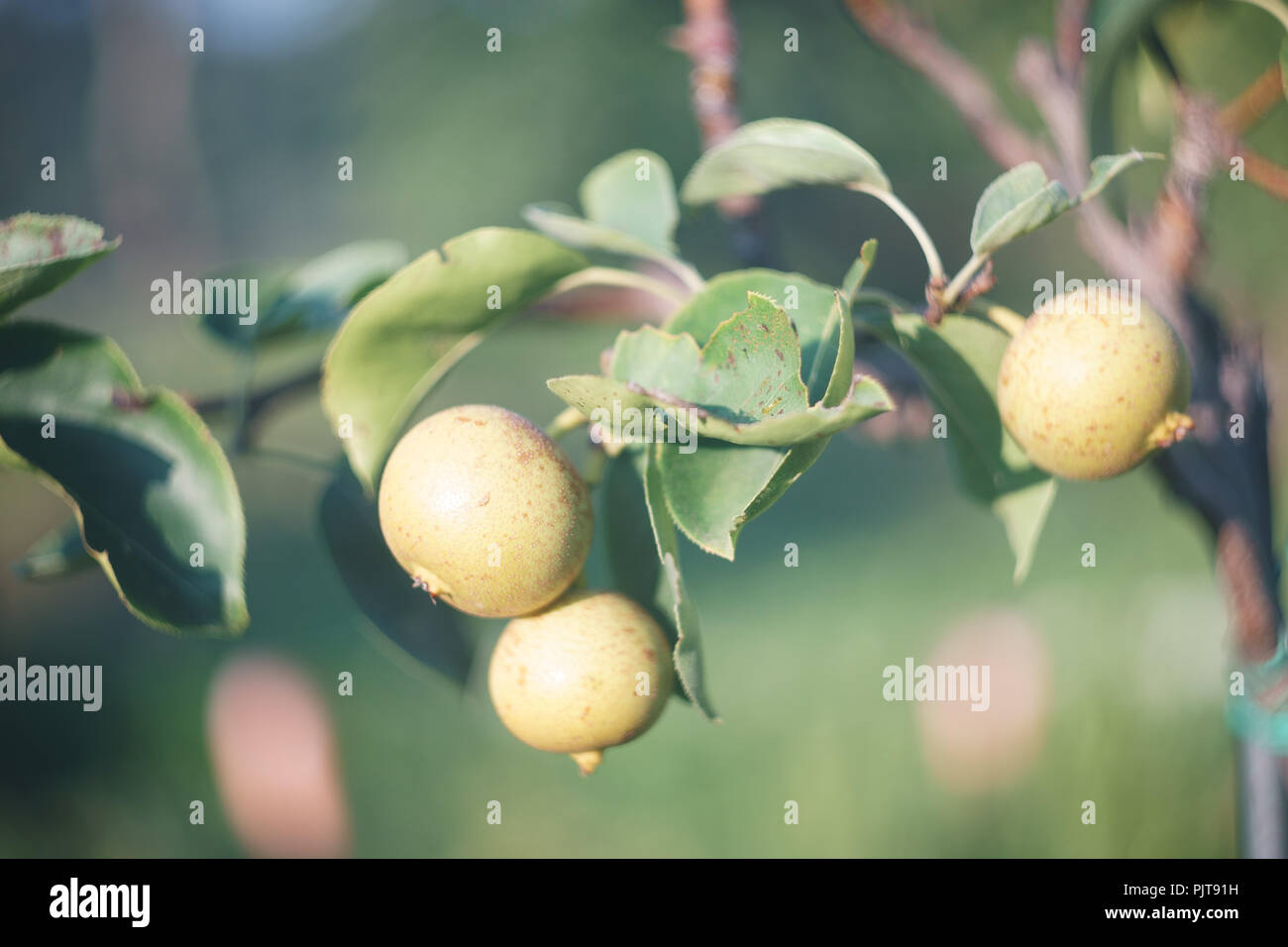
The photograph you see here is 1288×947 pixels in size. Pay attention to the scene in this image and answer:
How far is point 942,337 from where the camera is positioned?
564 mm

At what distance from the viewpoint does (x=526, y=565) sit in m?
0.51

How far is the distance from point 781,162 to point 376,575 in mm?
382

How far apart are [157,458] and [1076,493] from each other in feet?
7.71

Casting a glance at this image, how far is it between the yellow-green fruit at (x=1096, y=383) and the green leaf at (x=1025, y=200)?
71 mm

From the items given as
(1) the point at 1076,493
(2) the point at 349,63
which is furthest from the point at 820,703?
(2) the point at 349,63

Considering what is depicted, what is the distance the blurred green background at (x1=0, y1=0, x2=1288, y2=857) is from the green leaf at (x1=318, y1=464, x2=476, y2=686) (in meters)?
0.02

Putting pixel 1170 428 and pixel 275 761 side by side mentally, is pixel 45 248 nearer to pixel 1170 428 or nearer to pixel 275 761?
pixel 1170 428

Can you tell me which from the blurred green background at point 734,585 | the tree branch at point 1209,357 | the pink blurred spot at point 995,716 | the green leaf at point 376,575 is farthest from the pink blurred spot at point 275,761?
the tree branch at point 1209,357

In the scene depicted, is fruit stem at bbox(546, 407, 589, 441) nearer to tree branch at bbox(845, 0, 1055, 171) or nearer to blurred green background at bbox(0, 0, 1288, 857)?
blurred green background at bbox(0, 0, 1288, 857)

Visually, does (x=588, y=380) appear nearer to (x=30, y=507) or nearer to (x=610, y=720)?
(x=610, y=720)

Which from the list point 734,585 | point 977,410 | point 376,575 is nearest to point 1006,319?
point 977,410

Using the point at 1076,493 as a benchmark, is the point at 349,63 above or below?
above

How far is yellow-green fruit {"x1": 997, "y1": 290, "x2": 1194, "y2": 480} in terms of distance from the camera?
52 cm

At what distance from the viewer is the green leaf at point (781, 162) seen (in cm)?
54
